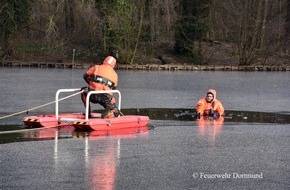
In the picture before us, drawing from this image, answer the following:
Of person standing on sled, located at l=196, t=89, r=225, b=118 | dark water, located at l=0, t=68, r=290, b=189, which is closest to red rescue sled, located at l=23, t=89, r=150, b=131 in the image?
dark water, located at l=0, t=68, r=290, b=189

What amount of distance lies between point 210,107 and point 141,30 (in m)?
40.7

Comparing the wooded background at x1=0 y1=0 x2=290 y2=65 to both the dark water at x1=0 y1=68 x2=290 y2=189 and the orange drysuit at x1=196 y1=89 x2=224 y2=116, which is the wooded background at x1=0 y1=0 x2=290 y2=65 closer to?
the dark water at x1=0 y1=68 x2=290 y2=189

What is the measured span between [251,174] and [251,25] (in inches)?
1979

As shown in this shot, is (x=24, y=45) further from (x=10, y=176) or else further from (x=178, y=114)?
(x=10, y=176)

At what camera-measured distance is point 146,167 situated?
11836mm

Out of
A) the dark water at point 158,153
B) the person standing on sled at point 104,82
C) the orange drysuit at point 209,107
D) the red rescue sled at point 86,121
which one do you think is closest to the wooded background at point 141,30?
the dark water at point 158,153

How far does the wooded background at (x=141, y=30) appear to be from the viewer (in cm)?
5909

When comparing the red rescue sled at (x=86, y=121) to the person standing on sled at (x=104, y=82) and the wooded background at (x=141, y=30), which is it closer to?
the person standing on sled at (x=104, y=82)

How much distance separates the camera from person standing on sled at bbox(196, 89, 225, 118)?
2034cm

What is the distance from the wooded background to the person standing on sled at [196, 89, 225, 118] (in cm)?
3705

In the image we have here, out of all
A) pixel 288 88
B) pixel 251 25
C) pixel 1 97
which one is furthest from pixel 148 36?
pixel 1 97

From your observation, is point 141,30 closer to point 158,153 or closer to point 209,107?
Answer: point 209,107

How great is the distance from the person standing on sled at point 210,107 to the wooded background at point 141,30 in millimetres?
37048

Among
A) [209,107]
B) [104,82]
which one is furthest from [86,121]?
[209,107]
